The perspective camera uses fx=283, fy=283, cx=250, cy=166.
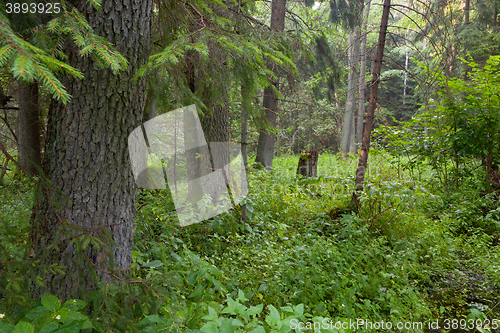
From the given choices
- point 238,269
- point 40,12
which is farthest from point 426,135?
point 40,12

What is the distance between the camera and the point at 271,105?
898 cm

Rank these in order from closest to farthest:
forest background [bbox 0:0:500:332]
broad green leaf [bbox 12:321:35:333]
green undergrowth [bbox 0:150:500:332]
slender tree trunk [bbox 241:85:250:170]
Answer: broad green leaf [bbox 12:321:35:333] → forest background [bbox 0:0:500:332] → green undergrowth [bbox 0:150:500:332] → slender tree trunk [bbox 241:85:250:170]

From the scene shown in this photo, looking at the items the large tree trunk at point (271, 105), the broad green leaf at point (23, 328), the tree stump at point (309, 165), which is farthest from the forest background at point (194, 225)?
the large tree trunk at point (271, 105)

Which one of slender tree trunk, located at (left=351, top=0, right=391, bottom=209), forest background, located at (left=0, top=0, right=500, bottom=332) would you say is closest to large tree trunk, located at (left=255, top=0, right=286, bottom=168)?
forest background, located at (left=0, top=0, right=500, bottom=332)

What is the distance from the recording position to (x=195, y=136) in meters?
5.07

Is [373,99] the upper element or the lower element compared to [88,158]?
upper

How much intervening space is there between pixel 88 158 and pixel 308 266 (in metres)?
2.97

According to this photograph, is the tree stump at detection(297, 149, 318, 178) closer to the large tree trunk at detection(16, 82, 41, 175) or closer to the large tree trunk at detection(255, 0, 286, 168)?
the large tree trunk at detection(255, 0, 286, 168)

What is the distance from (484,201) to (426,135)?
192 centimetres

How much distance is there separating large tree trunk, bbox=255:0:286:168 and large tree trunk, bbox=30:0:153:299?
6.06 m

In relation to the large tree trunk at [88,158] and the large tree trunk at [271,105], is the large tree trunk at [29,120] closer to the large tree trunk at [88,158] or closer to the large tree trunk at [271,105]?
the large tree trunk at [88,158]

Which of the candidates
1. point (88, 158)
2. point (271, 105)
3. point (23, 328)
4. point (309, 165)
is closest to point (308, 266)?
point (88, 158)

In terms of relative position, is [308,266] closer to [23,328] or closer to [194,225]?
[194,225]

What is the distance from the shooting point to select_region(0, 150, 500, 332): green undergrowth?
203 centimetres
